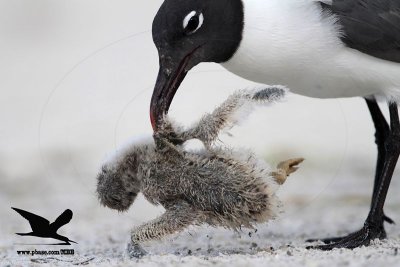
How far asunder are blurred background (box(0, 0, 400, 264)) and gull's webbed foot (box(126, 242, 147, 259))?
605mm

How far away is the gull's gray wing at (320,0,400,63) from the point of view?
512cm

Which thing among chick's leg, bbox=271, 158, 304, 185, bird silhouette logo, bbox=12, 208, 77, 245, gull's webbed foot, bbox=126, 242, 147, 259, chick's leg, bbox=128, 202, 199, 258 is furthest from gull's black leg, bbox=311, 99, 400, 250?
bird silhouette logo, bbox=12, 208, 77, 245

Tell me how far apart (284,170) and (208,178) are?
364 millimetres

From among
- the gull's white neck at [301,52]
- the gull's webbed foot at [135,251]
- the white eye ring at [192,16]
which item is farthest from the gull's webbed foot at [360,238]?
the white eye ring at [192,16]

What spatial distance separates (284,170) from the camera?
15.4ft

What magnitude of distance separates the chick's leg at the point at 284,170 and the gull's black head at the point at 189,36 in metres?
0.63

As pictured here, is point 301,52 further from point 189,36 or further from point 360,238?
point 360,238

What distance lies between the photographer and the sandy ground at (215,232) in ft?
14.4

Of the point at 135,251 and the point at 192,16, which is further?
the point at 192,16

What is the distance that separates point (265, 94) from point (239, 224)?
22.9 inches

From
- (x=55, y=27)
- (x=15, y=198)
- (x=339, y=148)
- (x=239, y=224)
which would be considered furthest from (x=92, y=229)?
(x=55, y=27)

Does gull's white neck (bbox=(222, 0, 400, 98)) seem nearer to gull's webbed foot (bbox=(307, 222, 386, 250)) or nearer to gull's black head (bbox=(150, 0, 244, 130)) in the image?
gull's black head (bbox=(150, 0, 244, 130))

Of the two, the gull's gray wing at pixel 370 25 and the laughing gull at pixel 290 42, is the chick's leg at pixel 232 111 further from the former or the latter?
the gull's gray wing at pixel 370 25

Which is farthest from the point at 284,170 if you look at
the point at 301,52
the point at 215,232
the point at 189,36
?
the point at 215,232
